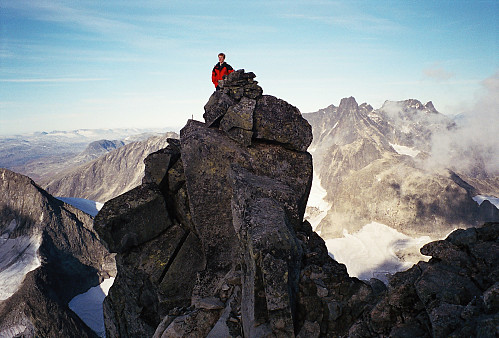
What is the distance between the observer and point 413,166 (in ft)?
587

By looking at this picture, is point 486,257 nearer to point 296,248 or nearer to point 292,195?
point 296,248

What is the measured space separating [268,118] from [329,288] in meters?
11.0

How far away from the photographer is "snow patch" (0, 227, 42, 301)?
8294 cm

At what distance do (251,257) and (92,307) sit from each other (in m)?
103

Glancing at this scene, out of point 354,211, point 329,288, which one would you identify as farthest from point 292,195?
point 354,211

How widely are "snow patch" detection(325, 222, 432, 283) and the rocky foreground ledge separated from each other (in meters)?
120

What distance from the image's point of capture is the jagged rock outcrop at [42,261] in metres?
72.9

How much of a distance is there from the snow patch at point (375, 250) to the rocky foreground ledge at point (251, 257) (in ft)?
392

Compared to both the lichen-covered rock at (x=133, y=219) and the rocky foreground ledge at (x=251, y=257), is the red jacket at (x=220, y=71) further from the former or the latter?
the lichen-covered rock at (x=133, y=219)

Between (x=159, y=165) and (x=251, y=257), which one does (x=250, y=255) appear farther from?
(x=159, y=165)

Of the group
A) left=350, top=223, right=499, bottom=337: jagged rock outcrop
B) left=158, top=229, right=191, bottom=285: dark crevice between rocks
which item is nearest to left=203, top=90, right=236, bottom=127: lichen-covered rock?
left=158, top=229, right=191, bottom=285: dark crevice between rocks

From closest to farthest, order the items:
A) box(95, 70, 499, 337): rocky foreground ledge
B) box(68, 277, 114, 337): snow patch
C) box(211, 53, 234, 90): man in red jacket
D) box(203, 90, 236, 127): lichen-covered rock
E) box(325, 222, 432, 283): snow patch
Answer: box(95, 70, 499, 337): rocky foreground ledge, box(203, 90, 236, 127): lichen-covered rock, box(211, 53, 234, 90): man in red jacket, box(68, 277, 114, 337): snow patch, box(325, 222, 432, 283): snow patch

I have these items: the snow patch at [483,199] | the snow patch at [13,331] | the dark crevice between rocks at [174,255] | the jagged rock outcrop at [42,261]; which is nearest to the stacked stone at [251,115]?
the dark crevice between rocks at [174,255]

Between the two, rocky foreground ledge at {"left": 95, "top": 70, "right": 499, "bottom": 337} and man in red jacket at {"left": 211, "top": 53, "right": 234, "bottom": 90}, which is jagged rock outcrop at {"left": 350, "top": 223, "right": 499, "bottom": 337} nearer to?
rocky foreground ledge at {"left": 95, "top": 70, "right": 499, "bottom": 337}
